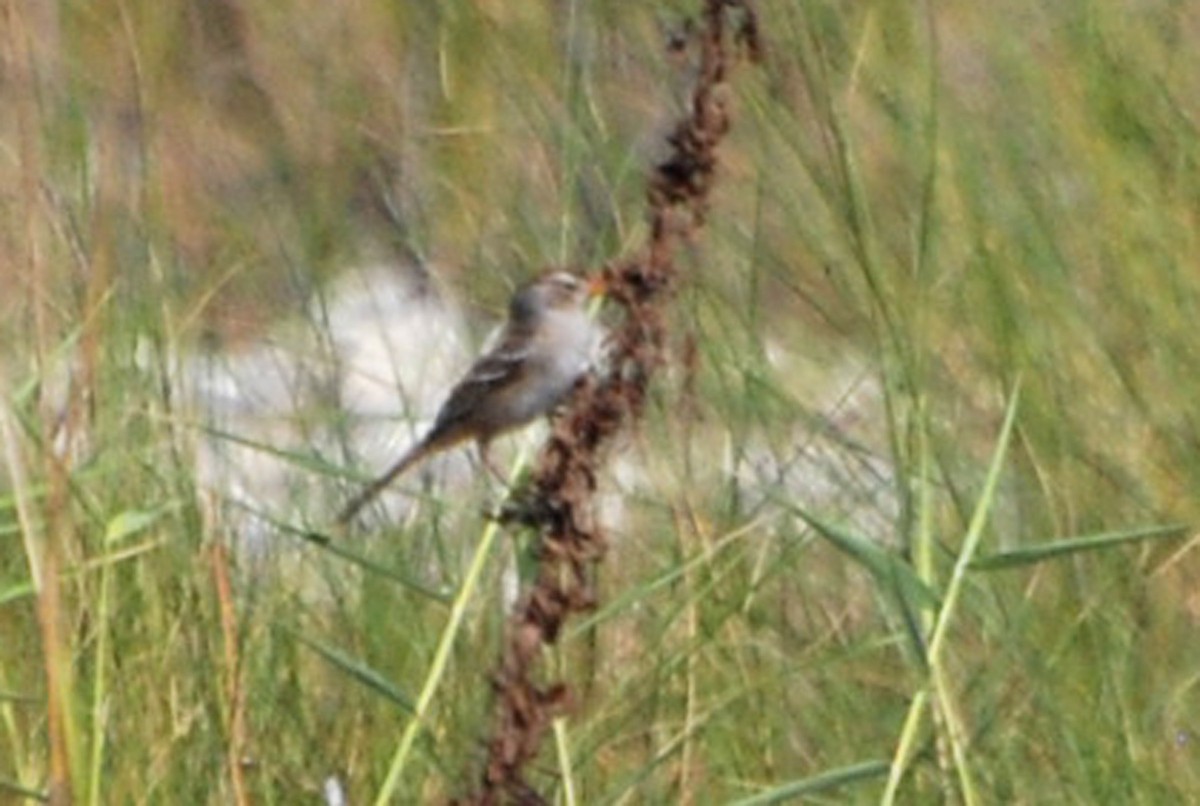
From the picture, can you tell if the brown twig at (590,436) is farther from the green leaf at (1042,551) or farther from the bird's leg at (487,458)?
the bird's leg at (487,458)

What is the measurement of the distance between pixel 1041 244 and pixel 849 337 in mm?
402

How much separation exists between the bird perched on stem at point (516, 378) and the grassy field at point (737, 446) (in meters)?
0.10

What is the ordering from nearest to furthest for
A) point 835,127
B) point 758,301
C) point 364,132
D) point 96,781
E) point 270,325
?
point 96,781, point 835,127, point 758,301, point 270,325, point 364,132

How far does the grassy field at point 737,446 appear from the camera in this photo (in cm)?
370

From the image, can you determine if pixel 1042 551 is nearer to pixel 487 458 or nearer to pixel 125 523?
pixel 125 523

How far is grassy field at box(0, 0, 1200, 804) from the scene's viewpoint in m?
3.70

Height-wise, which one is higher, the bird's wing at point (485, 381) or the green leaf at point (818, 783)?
the bird's wing at point (485, 381)

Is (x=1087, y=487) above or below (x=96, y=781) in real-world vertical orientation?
below

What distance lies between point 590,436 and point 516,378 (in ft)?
6.82

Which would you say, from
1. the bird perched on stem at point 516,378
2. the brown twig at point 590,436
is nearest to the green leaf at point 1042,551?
the brown twig at point 590,436

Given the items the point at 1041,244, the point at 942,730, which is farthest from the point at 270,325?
the point at 942,730

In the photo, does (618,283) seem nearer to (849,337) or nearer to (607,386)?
(607,386)

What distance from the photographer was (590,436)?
281 centimetres

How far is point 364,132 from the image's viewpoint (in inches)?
244
